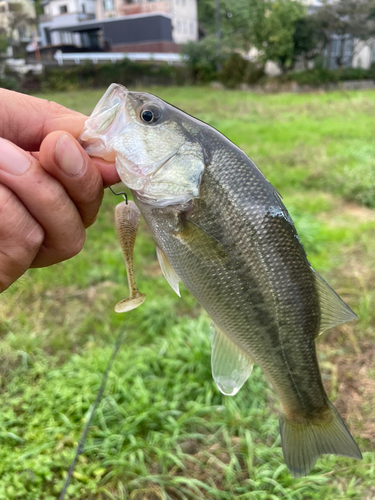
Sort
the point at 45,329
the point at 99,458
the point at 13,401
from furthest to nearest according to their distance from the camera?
the point at 45,329, the point at 13,401, the point at 99,458

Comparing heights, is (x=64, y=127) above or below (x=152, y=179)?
above

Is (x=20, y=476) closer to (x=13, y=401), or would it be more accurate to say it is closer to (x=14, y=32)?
(x=13, y=401)

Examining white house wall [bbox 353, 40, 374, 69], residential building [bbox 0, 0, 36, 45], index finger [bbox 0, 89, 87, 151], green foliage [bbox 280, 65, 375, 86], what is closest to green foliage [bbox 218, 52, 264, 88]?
green foliage [bbox 280, 65, 375, 86]

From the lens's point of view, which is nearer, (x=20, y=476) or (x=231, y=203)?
(x=231, y=203)

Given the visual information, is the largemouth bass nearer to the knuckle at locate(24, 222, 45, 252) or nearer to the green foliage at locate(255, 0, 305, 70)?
the knuckle at locate(24, 222, 45, 252)

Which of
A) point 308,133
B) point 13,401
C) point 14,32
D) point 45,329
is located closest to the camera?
point 13,401

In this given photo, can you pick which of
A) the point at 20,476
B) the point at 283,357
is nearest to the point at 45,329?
the point at 20,476

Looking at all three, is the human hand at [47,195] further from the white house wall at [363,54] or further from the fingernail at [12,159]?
the white house wall at [363,54]

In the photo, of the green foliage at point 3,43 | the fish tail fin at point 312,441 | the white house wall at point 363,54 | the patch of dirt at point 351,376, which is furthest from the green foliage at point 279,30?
the fish tail fin at point 312,441
